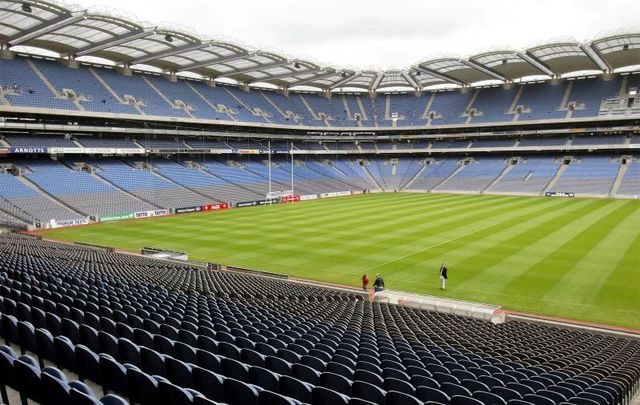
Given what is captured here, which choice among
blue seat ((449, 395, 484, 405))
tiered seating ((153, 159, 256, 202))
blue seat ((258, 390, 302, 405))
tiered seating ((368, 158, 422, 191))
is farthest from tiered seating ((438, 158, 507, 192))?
blue seat ((258, 390, 302, 405))

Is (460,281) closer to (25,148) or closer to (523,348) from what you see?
(523,348)

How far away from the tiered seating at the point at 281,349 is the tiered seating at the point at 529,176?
197ft

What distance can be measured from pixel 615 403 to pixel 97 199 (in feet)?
167

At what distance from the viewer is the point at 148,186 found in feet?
185

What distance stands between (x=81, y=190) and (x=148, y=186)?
789cm

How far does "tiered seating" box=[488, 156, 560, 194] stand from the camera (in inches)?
2771

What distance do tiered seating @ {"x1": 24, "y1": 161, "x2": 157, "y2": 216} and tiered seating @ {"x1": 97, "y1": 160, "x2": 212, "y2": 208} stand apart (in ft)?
5.01

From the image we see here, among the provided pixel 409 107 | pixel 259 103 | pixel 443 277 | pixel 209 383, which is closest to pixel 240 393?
pixel 209 383

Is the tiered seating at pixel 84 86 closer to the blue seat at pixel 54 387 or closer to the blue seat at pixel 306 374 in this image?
the blue seat at pixel 306 374

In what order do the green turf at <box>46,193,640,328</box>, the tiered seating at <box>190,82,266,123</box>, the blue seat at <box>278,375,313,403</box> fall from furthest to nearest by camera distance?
1. the tiered seating at <box>190,82,266,123</box>
2. the green turf at <box>46,193,640,328</box>
3. the blue seat at <box>278,375,313,403</box>

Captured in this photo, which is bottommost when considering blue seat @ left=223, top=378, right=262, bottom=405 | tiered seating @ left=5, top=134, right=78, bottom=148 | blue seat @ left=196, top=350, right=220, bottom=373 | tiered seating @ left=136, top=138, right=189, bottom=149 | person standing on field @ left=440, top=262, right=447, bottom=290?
person standing on field @ left=440, top=262, right=447, bottom=290

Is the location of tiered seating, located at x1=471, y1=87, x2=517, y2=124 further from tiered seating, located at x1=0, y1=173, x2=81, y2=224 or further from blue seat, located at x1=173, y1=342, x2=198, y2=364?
blue seat, located at x1=173, y1=342, x2=198, y2=364

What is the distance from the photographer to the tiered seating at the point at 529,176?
7038cm

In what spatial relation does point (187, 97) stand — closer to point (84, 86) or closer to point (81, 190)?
point (84, 86)
